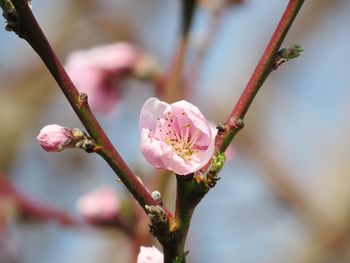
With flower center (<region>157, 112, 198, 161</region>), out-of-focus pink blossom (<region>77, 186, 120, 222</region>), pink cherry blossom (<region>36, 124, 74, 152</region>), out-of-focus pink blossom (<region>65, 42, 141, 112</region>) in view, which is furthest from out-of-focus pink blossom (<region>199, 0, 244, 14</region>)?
pink cherry blossom (<region>36, 124, 74, 152</region>)

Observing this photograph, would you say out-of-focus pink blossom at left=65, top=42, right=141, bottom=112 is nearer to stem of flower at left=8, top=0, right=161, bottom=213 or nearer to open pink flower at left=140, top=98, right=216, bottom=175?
open pink flower at left=140, top=98, right=216, bottom=175

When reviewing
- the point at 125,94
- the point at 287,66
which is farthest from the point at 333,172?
the point at 125,94

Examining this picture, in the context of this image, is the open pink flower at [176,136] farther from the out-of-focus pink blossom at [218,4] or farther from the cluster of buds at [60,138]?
the out-of-focus pink blossom at [218,4]

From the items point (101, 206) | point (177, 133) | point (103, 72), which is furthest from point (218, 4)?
point (177, 133)

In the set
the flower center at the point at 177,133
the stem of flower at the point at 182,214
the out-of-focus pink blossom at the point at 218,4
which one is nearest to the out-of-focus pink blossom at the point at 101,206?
the out-of-focus pink blossom at the point at 218,4

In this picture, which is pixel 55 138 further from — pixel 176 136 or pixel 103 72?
pixel 103 72

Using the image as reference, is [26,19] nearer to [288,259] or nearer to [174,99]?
[174,99]

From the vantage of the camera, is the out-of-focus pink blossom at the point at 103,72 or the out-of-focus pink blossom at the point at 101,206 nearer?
the out-of-focus pink blossom at the point at 101,206
